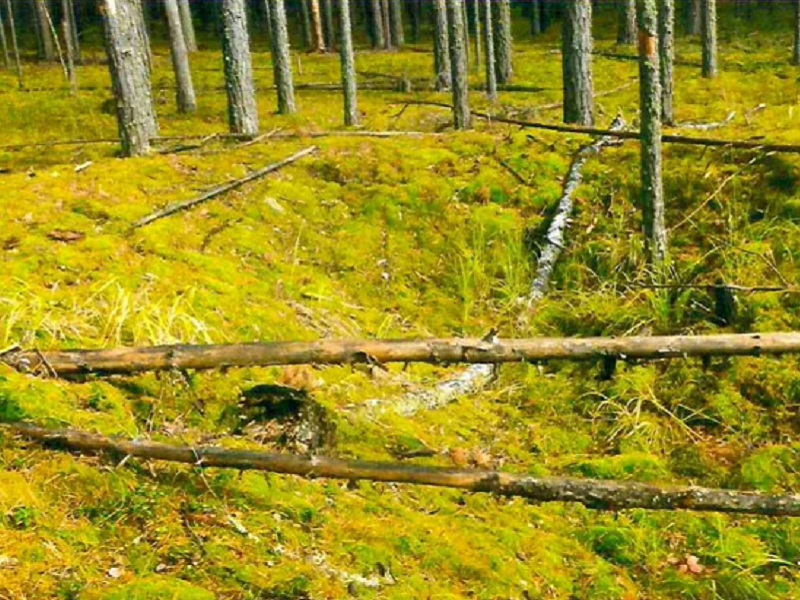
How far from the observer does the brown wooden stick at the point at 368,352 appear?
4.39m

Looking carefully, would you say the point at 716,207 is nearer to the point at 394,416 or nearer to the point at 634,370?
the point at 634,370

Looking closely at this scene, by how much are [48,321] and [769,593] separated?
4.76 meters

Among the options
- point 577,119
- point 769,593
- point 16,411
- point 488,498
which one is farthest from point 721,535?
point 577,119

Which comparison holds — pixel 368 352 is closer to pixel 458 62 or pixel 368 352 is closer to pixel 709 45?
pixel 458 62

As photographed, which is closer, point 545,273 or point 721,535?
point 721,535

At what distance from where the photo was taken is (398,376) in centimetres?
652

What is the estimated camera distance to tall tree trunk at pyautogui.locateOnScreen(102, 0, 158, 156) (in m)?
9.42

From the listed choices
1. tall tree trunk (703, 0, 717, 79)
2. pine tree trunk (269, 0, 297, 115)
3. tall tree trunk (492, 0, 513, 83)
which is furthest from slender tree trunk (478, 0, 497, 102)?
tall tree trunk (703, 0, 717, 79)

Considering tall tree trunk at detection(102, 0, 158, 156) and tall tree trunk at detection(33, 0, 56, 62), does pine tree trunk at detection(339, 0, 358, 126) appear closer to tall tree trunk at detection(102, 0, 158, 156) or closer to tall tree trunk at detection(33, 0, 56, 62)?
tall tree trunk at detection(102, 0, 158, 156)

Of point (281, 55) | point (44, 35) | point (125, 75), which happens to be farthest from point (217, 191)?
point (44, 35)

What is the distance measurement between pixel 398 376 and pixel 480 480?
2731 millimetres

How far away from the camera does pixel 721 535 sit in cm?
485

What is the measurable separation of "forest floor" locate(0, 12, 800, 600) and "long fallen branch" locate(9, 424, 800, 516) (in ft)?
0.66

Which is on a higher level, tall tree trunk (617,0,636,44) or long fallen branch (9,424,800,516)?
tall tree trunk (617,0,636,44)
